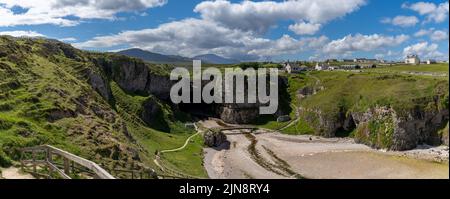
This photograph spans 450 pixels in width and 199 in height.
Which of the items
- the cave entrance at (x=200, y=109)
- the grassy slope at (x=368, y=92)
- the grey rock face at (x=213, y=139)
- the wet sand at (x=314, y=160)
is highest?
the grassy slope at (x=368, y=92)

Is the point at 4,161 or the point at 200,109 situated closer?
the point at 4,161

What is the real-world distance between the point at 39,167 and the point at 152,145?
193ft

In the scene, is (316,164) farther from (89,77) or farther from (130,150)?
(89,77)

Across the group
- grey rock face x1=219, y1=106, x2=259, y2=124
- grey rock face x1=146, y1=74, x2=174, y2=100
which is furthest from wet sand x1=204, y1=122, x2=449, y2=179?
grey rock face x1=146, y1=74, x2=174, y2=100

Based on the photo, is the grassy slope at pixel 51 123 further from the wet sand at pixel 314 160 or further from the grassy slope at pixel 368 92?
the grassy slope at pixel 368 92

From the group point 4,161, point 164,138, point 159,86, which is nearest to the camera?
point 4,161

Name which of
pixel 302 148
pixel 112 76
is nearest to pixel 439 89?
pixel 302 148

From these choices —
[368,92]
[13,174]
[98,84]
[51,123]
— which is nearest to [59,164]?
[13,174]

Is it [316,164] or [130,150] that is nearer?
[130,150]

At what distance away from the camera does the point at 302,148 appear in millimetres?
99188

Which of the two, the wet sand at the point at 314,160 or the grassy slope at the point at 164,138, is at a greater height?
the grassy slope at the point at 164,138

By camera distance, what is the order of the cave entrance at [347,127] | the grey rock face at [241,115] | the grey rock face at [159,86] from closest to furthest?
1. the cave entrance at [347,127]
2. the grey rock face at [241,115]
3. the grey rock face at [159,86]

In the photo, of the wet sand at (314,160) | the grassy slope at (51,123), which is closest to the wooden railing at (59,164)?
the grassy slope at (51,123)

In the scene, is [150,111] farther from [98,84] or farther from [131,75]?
[98,84]
